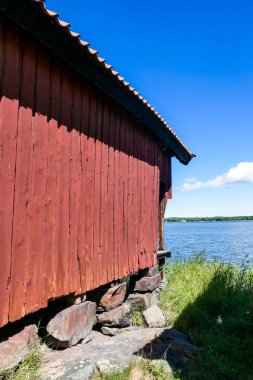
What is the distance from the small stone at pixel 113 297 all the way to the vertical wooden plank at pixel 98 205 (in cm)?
46

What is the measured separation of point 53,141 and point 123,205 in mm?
2217

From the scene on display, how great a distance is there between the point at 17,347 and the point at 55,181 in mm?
1728

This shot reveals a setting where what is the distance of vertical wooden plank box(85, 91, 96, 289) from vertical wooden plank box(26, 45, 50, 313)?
0.95 metres

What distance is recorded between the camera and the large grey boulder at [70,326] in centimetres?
423

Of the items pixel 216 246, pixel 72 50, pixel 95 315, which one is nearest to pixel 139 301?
pixel 95 315

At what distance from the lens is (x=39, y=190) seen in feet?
12.3

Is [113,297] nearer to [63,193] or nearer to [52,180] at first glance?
[63,193]

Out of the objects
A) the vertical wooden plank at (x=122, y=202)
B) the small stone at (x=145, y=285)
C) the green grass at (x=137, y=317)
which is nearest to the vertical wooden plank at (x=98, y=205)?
the vertical wooden plank at (x=122, y=202)

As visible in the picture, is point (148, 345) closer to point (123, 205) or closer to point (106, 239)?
point (106, 239)

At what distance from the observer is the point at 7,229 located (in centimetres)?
330

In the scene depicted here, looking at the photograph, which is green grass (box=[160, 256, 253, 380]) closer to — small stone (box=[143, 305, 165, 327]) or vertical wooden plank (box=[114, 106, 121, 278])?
small stone (box=[143, 305, 165, 327])

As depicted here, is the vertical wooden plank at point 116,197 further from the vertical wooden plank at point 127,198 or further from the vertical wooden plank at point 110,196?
the vertical wooden plank at point 127,198

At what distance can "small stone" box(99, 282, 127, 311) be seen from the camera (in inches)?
213

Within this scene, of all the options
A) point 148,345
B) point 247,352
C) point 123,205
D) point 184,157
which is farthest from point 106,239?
point 184,157
